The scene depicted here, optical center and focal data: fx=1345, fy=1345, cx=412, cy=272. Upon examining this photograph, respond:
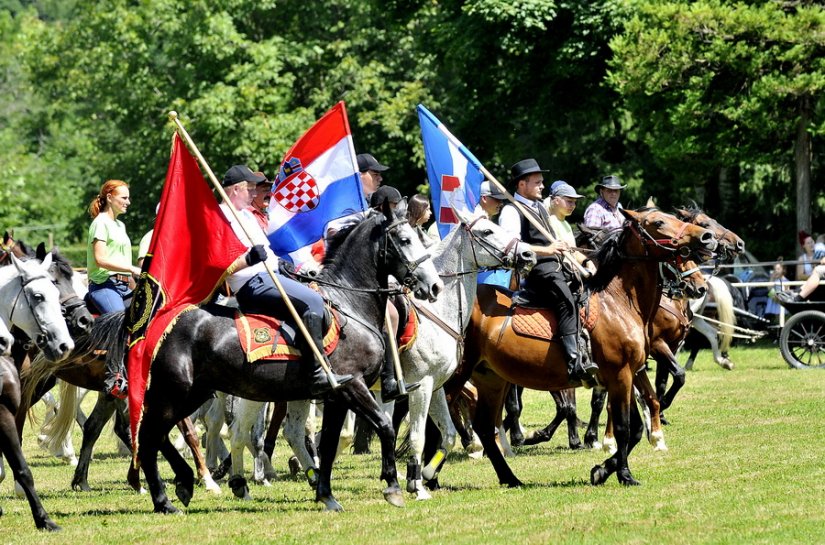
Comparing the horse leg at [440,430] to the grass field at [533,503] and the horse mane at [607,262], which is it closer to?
the grass field at [533,503]

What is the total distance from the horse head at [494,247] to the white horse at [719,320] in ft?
32.4

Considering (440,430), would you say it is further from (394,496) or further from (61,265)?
(61,265)

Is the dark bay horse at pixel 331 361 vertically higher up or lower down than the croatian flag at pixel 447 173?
lower down

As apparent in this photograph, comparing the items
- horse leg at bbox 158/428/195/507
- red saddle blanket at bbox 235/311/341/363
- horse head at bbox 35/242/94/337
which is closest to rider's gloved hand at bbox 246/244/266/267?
red saddle blanket at bbox 235/311/341/363

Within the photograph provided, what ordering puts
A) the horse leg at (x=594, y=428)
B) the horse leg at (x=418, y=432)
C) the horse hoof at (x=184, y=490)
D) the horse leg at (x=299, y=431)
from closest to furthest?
the horse hoof at (x=184, y=490) < the horse leg at (x=418, y=432) < the horse leg at (x=299, y=431) < the horse leg at (x=594, y=428)

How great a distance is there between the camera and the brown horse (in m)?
12.0

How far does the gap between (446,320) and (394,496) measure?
181 cm

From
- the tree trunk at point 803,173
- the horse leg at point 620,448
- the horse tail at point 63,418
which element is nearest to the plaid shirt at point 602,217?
the horse leg at point 620,448

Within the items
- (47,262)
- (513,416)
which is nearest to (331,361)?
(47,262)

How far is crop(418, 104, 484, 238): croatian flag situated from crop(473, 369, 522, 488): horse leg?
1483mm

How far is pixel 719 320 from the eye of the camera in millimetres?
22281

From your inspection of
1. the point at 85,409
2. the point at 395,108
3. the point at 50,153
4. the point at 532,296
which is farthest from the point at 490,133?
the point at 50,153

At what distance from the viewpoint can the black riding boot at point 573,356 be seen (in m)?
12.0

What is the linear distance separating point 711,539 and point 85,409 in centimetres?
1600
